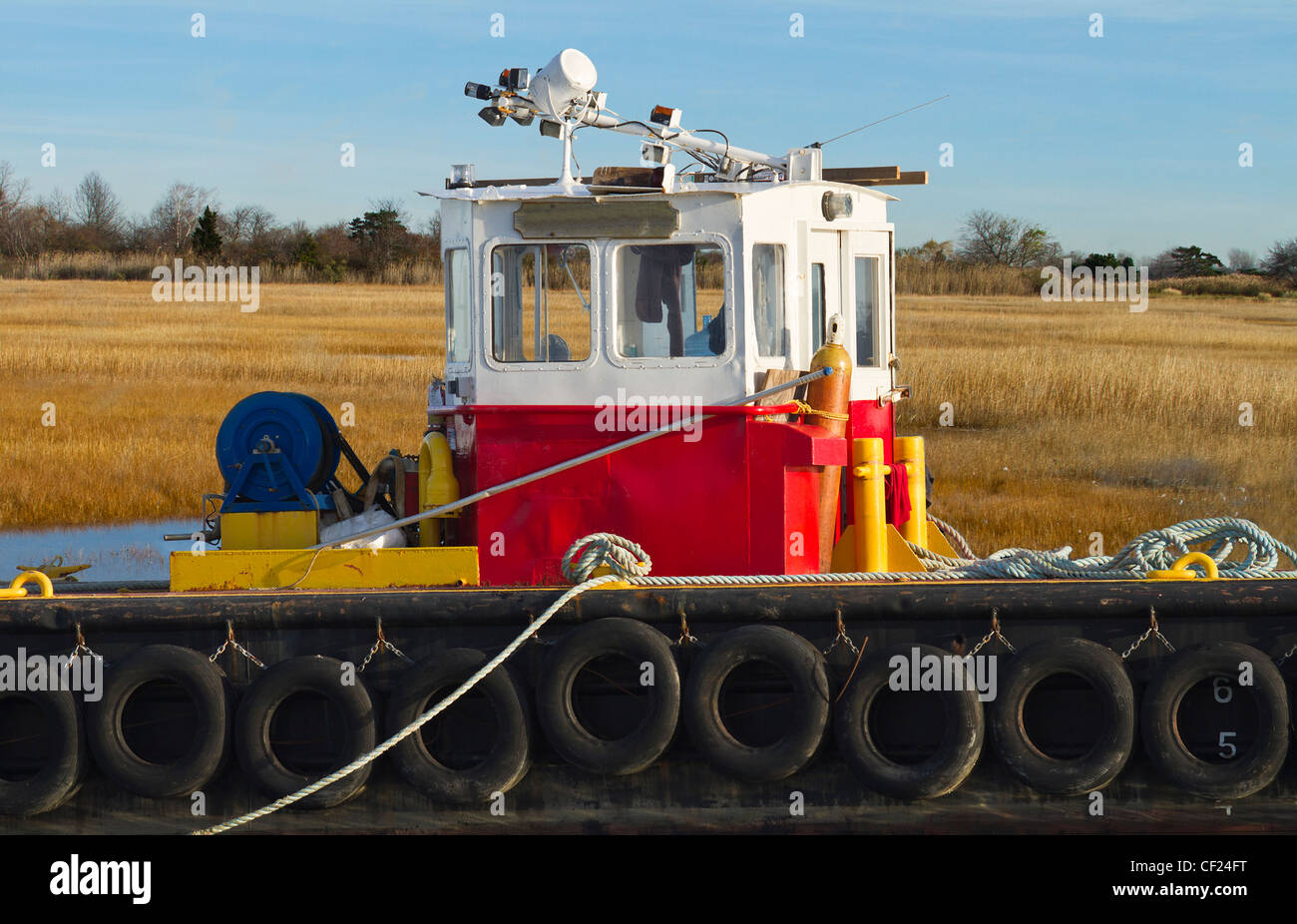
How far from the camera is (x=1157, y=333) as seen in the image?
104 feet

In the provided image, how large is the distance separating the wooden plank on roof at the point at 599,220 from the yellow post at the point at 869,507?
1.52 meters

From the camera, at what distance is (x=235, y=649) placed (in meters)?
6.34

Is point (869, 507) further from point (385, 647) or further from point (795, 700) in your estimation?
point (385, 647)

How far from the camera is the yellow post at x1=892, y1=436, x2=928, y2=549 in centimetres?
761

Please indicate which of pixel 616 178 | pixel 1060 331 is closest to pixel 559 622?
pixel 616 178

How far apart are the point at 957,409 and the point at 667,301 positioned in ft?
→ 47.8

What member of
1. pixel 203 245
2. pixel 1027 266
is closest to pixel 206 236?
pixel 203 245

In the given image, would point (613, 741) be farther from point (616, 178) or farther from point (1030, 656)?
point (616, 178)

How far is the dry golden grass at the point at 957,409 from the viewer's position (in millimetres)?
16391

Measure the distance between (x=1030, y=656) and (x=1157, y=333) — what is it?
2761 cm

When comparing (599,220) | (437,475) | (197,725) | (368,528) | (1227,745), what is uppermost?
(599,220)

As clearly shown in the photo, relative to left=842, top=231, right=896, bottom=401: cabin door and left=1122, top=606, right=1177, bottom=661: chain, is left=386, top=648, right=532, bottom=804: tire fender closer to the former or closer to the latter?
left=842, top=231, right=896, bottom=401: cabin door

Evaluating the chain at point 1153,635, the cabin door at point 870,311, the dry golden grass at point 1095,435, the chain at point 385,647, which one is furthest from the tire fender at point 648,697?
the dry golden grass at point 1095,435

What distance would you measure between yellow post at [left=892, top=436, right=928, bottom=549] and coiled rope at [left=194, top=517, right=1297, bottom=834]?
15.2 inches
